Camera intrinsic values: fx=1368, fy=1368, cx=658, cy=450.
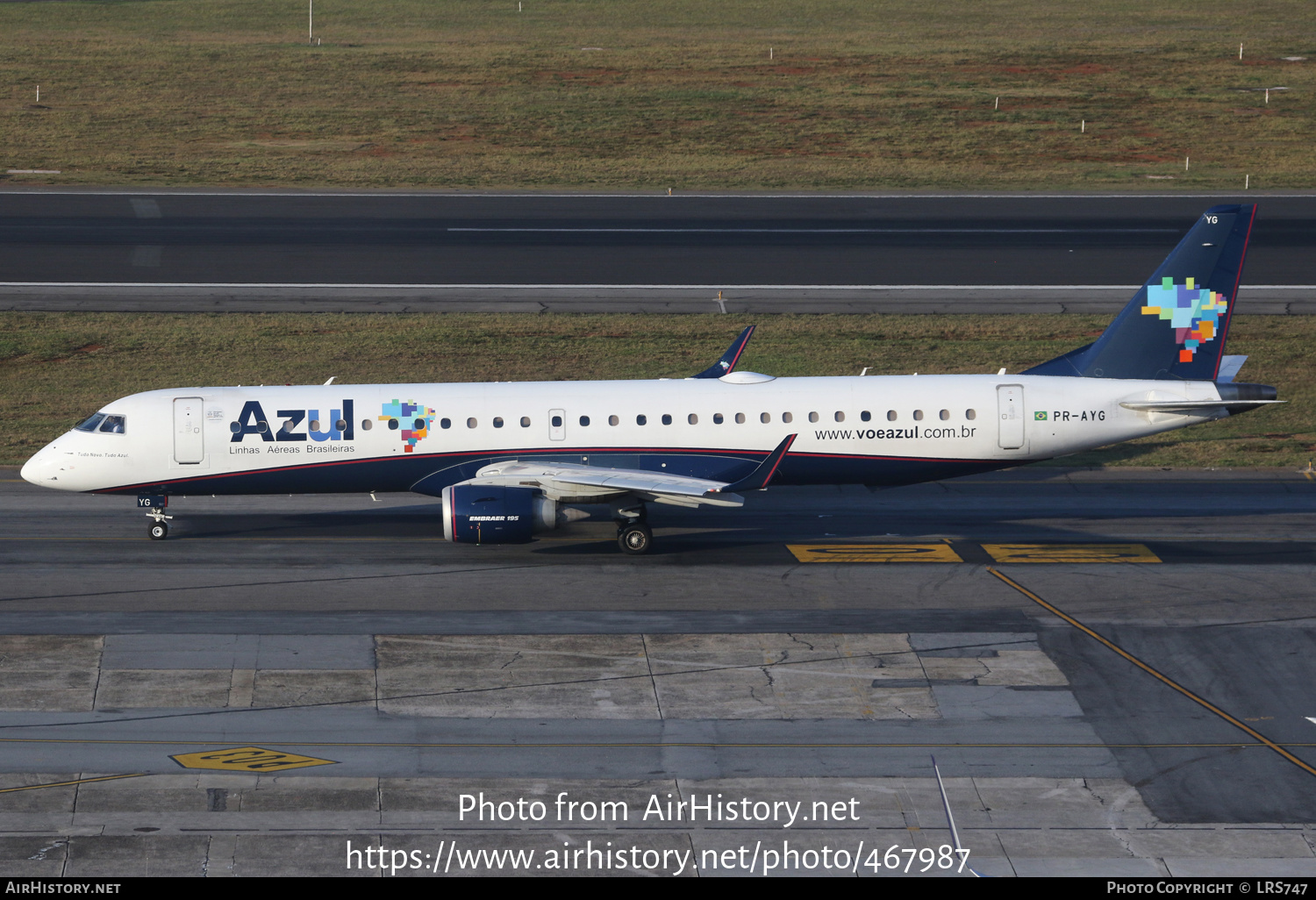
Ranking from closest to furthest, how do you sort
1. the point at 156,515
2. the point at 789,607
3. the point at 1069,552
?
the point at 789,607 → the point at 1069,552 → the point at 156,515

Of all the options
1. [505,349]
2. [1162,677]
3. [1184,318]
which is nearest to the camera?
[1162,677]

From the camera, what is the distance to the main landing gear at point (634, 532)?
3050 centimetres

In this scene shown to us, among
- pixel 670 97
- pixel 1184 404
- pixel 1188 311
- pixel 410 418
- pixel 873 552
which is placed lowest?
pixel 873 552

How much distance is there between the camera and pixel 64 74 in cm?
8544

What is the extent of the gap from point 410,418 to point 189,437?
197 inches

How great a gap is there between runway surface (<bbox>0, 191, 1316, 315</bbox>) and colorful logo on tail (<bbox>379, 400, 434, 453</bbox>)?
61.7 feet

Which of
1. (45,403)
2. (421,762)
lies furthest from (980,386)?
(45,403)

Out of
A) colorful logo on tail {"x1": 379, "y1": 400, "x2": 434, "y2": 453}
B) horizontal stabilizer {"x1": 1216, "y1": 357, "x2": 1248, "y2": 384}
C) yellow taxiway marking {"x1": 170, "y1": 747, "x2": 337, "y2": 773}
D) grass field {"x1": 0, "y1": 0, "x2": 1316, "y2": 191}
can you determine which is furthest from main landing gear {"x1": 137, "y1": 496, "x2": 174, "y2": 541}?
grass field {"x1": 0, "y1": 0, "x2": 1316, "y2": 191}

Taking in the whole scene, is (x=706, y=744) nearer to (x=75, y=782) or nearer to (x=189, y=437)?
(x=75, y=782)

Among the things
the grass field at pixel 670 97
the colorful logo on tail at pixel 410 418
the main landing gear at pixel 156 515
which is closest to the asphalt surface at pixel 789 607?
the main landing gear at pixel 156 515

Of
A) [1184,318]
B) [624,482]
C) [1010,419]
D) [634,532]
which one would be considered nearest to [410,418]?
[624,482]

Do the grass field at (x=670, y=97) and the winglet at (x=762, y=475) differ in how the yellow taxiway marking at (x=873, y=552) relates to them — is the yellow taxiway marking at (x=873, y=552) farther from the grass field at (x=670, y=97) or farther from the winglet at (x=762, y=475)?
the grass field at (x=670, y=97)

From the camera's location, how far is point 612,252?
55.9 m

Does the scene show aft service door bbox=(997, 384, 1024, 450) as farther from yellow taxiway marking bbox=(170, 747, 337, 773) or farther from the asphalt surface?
yellow taxiway marking bbox=(170, 747, 337, 773)
